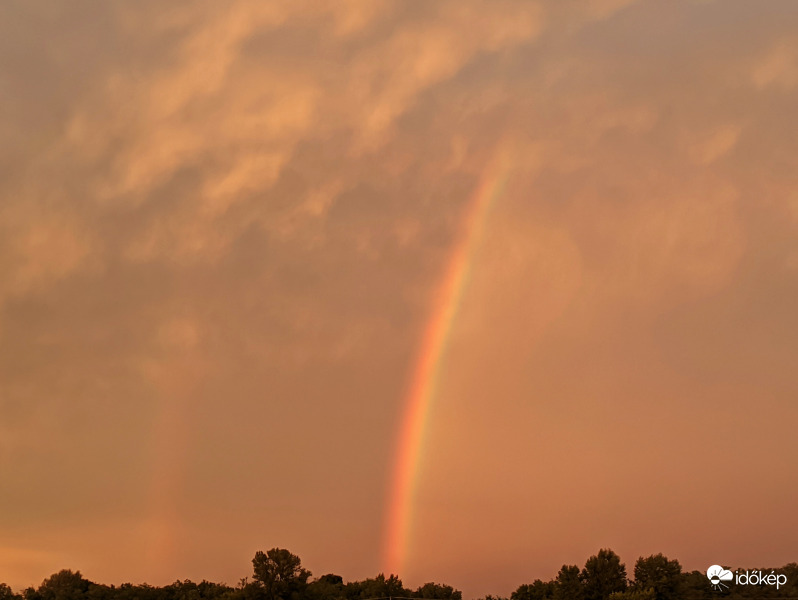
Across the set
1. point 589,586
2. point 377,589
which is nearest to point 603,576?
point 589,586

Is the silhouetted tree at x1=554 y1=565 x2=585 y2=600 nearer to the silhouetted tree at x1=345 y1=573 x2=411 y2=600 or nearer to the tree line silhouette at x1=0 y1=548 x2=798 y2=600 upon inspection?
the tree line silhouette at x1=0 y1=548 x2=798 y2=600

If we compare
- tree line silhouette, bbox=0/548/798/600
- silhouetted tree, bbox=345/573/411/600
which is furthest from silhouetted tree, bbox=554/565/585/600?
silhouetted tree, bbox=345/573/411/600

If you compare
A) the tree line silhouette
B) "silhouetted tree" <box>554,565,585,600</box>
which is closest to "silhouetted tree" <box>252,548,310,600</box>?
the tree line silhouette

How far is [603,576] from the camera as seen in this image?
17400cm

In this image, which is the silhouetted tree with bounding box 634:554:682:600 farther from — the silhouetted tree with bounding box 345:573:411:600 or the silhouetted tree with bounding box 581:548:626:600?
the silhouetted tree with bounding box 345:573:411:600

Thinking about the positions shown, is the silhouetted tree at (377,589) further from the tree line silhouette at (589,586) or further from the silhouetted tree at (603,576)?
the silhouetted tree at (603,576)

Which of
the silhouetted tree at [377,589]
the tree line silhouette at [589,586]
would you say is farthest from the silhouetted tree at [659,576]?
the silhouetted tree at [377,589]

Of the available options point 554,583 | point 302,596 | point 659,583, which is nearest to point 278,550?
point 302,596

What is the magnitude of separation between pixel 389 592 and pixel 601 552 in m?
43.4

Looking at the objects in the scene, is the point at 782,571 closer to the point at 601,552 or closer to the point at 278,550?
the point at 601,552

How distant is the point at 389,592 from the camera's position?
192750 millimetres

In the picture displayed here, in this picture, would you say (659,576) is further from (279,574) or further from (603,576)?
(279,574)

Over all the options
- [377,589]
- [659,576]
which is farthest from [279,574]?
[659,576]

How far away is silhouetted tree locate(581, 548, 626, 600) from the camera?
173375mm
